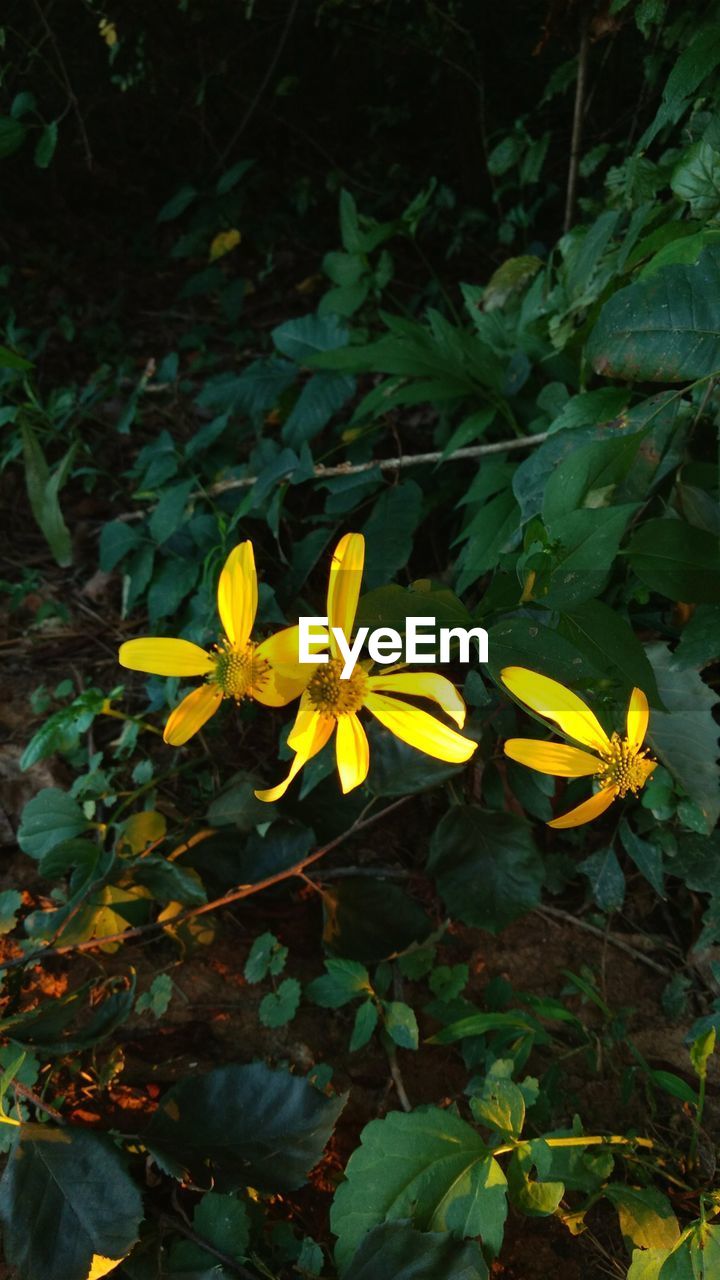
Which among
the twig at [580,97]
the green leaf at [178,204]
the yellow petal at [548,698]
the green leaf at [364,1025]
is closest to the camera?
the yellow petal at [548,698]

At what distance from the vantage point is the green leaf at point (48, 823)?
1.22 meters

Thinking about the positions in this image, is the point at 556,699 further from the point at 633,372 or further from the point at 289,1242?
the point at 289,1242

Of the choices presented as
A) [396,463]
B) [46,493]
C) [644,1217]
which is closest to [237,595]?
[396,463]

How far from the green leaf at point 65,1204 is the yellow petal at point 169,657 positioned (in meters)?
0.52

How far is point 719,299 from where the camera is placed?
0.87 metres

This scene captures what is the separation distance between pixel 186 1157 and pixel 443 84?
2287mm

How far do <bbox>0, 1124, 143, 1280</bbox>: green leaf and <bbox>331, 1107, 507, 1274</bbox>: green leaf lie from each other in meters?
0.22

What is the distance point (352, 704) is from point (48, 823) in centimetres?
62

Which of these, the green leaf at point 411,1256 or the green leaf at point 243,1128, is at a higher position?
the green leaf at point 243,1128

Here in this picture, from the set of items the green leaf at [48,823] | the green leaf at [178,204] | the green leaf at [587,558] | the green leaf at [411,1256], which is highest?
the green leaf at [178,204]

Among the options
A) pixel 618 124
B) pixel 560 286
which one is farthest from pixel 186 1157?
pixel 618 124

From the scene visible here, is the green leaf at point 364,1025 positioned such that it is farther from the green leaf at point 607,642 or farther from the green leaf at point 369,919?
the green leaf at point 607,642

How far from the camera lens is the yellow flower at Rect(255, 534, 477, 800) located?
74 cm

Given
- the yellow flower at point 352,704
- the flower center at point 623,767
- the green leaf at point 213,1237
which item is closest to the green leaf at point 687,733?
the flower center at point 623,767
